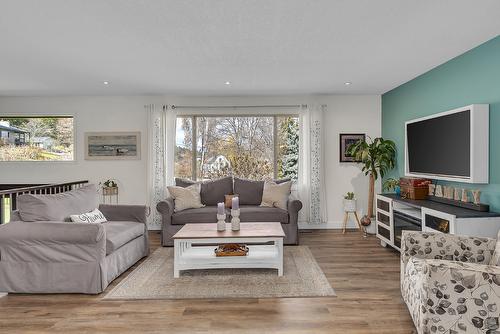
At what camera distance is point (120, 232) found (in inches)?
151

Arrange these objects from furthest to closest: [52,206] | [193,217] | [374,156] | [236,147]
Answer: [236,147], [374,156], [193,217], [52,206]

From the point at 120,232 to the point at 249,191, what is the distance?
93.8 inches

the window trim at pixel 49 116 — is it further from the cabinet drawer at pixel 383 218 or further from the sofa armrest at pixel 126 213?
the cabinet drawer at pixel 383 218

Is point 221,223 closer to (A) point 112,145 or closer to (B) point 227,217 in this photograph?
(B) point 227,217

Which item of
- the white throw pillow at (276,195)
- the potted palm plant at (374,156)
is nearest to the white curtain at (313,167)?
the potted palm plant at (374,156)

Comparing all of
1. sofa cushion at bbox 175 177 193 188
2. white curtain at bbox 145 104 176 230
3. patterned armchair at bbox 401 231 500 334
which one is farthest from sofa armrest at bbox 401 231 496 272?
white curtain at bbox 145 104 176 230

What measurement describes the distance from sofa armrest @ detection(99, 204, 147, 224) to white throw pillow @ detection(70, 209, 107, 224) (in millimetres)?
169

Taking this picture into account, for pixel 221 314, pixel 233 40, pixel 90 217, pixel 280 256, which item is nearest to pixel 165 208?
pixel 90 217

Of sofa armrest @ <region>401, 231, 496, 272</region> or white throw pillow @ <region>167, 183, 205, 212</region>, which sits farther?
white throw pillow @ <region>167, 183, 205, 212</region>

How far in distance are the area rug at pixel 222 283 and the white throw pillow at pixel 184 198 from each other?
125cm

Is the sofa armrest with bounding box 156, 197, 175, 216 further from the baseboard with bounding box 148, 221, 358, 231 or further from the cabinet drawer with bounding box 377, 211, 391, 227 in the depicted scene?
the cabinet drawer with bounding box 377, 211, 391, 227

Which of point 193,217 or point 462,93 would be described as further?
point 193,217

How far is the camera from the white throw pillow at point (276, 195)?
17.9ft

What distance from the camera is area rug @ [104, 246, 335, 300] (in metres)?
3.26
